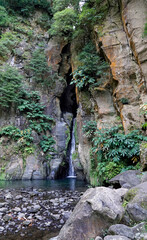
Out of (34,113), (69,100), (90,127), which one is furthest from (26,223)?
(69,100)

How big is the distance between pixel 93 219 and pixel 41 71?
14573 mm

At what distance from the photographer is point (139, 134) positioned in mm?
7012

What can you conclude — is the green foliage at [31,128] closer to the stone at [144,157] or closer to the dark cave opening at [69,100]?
the dark cave opening at [69,100]

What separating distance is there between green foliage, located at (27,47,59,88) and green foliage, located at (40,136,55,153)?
17.5 feet

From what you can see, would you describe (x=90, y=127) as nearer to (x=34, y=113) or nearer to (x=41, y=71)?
(x=34, y=113)

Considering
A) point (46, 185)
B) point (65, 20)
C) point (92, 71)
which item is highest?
point (65, 20)

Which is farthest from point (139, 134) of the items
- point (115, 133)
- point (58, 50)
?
point (58, 50)

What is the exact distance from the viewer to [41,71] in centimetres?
1523

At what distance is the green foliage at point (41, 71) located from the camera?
1520 cm

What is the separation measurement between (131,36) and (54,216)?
832 cm

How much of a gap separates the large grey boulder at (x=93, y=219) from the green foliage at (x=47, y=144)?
10833 millimetres

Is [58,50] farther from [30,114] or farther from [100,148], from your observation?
[100,148]

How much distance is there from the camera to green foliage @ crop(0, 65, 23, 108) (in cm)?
1304

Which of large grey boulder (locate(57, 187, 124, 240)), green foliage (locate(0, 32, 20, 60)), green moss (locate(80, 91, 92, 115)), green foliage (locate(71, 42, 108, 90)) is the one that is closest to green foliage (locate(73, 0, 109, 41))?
green foliage (locate(71, 42, 108, 90))
